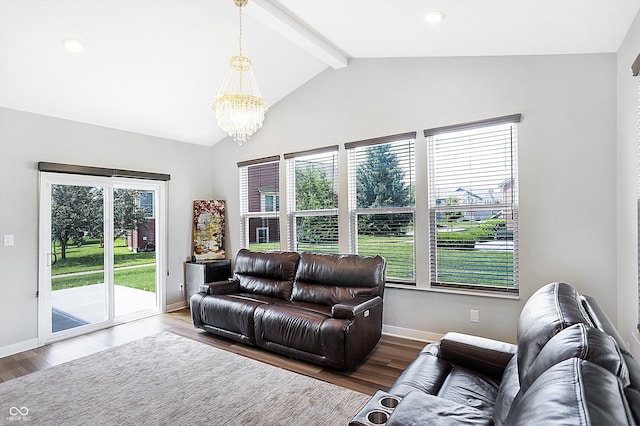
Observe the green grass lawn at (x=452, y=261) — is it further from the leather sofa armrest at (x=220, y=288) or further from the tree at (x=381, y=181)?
the leather sofa armrest at (x=220, y=288)

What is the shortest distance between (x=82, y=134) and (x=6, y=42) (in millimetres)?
1531

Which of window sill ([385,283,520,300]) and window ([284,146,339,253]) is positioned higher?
window ([284,146,339,253])

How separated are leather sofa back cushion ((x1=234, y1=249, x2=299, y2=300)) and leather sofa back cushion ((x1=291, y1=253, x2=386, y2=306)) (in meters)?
0.13

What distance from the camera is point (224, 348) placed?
381 cm

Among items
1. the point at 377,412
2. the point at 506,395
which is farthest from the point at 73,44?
the point at 506,395

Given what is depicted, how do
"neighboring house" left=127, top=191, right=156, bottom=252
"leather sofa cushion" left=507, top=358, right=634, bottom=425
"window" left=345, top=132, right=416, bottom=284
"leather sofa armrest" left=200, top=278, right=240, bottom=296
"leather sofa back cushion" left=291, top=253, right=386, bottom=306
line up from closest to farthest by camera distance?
"leather sofa cushion" left=507, top=358, right=634, bottom=425
"leather sofa back cushion" left=291, top=253, right=386, bottom=306
"window" left=345, top=132, right=416, bottom=284
"leather sofa armrest" left=200, top=278, right=240, bottom=296
"neighboring house" left=127, top=191, right=156, bottom=252

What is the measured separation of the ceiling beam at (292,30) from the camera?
10.2ft

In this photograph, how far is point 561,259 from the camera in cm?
314

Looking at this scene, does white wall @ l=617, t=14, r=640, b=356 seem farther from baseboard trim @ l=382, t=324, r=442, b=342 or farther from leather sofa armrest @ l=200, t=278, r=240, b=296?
leather sofa armrest @ l=200, t=278, r=240, b=296

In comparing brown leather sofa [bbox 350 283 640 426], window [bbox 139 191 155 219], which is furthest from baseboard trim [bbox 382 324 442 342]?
window [bbox 139 191 155 219]

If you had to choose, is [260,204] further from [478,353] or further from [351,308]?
[478,353]

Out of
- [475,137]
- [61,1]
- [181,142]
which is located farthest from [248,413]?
[181,142]

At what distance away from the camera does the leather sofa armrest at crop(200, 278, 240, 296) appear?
431 cm

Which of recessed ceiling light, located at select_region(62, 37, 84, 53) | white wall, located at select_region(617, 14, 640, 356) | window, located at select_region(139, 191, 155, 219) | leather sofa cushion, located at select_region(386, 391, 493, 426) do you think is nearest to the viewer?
leather sofa cushion, located at select_region(386, 391, 493, 426)
